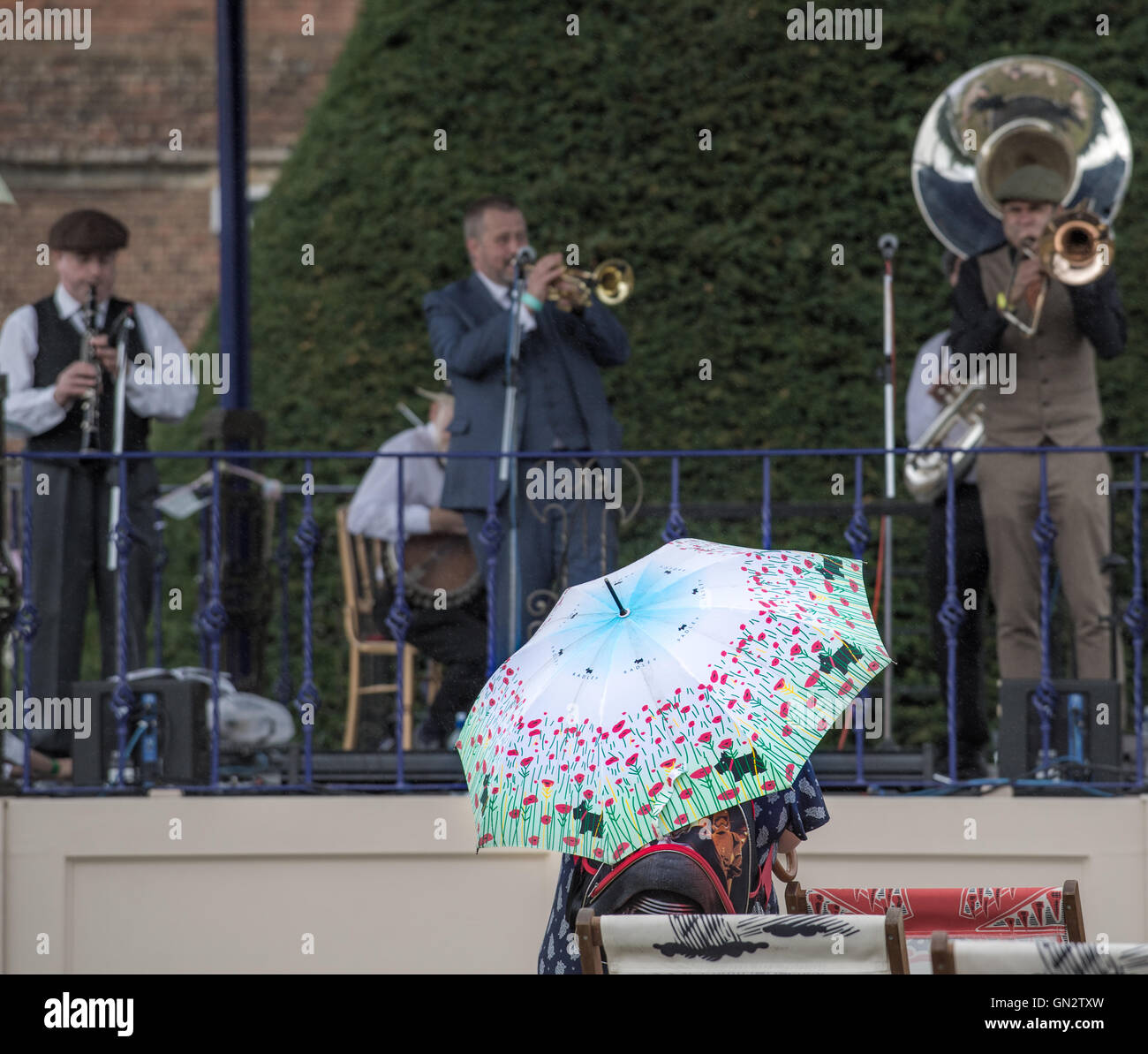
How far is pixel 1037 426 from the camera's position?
6.31 m

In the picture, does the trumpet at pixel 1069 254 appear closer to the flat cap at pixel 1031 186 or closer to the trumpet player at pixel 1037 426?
the trumpet player at pixel 1037 426

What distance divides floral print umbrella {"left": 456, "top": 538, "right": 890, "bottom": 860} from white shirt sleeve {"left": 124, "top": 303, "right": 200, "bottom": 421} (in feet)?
10.9

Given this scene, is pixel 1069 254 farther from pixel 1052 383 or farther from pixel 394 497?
pixel 394 497

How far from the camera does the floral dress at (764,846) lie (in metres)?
3.31

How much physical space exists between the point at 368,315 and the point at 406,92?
1106mm

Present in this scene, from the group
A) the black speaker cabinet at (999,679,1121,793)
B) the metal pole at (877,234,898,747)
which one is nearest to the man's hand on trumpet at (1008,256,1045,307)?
the metal pole at (877,234,898,747)

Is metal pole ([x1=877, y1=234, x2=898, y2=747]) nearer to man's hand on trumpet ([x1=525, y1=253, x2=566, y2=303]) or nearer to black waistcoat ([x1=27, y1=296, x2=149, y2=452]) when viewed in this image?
man's hand on trumpet ([x1=525, y1=253, x2=566, y2=303])

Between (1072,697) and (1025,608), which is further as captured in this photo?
(1025,608)

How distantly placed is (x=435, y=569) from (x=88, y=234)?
174cm

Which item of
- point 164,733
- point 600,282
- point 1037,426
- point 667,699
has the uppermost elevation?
point 600,282

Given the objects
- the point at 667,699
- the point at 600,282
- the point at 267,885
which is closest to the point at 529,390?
the point at 600,282
